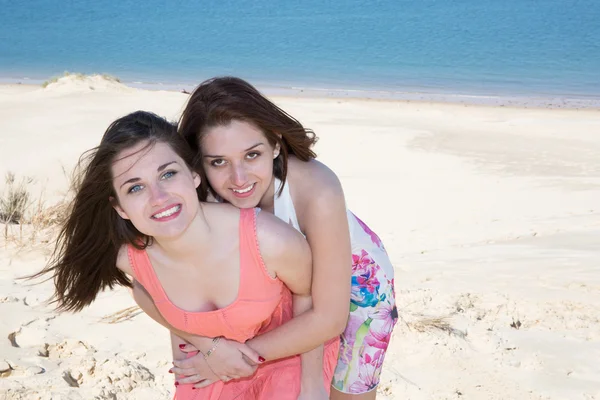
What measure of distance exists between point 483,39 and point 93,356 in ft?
76.0

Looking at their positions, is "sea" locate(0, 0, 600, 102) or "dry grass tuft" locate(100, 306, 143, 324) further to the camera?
"sea" locate(0, 0, 600, 102)

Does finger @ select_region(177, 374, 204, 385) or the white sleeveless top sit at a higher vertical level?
the white sleeveless top

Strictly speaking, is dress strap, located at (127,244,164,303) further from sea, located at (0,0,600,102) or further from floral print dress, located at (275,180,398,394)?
sea, located at (0,0,600,102)

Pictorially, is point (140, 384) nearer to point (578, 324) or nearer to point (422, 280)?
point (422, 280)

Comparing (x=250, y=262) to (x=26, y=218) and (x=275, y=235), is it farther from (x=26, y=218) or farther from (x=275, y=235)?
(x=26, y=218)

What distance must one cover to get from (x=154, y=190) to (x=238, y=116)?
0.41m

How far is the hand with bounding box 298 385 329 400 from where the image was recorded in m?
2.52

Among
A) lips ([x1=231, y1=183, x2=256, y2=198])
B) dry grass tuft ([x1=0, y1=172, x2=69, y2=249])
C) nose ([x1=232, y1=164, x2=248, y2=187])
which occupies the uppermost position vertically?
nose ([x1=232, y1=164, x2=248, y2=187])

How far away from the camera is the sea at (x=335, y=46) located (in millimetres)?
18266

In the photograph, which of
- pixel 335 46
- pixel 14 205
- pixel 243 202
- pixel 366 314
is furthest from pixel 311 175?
pixel 335 46

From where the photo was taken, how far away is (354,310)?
2.87m

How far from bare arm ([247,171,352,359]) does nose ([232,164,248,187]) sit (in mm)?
253

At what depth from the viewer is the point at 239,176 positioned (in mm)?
2496

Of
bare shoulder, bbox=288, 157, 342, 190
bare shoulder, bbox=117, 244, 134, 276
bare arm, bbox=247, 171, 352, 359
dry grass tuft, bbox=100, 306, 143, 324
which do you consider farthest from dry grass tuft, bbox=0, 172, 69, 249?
bare arm, bbox=247, 171, 352, 359
